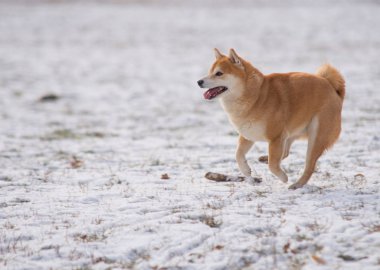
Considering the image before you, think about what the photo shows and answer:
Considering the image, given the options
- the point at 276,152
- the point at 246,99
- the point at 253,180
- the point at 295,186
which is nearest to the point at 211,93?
the point at 246,99

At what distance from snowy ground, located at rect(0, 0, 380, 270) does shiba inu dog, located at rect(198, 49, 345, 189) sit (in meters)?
0.55

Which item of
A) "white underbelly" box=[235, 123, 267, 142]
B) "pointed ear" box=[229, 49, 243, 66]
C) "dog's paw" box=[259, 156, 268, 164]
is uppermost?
"pointed ear" box=[229, 49, 243, 66]

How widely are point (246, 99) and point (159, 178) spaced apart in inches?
69.4

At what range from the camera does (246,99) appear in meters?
5.95

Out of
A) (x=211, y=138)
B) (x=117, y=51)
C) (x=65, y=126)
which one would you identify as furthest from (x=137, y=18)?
(x=211, y=138)

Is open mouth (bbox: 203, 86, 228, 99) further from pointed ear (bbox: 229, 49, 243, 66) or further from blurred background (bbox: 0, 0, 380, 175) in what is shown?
blurred background (bbox: 0, 0, 380, 175)

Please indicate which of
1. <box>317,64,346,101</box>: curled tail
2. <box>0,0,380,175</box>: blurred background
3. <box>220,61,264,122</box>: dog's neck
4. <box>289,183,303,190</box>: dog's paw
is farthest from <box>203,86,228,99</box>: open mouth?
<box>0,0,380,175</box>: blurred background

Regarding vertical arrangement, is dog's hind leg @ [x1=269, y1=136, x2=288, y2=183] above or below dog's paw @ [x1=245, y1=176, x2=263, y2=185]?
above

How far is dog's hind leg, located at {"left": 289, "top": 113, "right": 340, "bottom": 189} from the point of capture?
582cm

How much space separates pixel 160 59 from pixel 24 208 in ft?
61.7

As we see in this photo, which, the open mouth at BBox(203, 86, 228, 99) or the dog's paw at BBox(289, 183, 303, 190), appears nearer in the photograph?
the dog's paw at BBox(289, 183, 303, 190)

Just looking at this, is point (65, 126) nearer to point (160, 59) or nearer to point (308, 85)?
point (308, 85)

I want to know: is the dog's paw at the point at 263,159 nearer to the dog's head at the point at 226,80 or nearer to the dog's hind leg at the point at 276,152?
the dog's hind leg at the point at 276,152

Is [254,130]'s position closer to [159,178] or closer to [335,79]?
[335,79]
